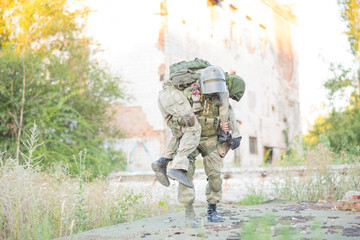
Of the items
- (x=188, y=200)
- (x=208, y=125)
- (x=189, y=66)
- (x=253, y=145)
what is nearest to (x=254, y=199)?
(x=208, y=125)

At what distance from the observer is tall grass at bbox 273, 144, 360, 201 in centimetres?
772

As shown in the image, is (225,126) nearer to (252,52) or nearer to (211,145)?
(211,145)

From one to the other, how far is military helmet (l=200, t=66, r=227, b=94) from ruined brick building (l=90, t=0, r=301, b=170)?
10.0m

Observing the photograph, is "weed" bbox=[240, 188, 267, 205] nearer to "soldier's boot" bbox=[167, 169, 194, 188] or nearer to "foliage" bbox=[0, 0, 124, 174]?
"soldier's boot" bbox=[167, 169, 194, 188]

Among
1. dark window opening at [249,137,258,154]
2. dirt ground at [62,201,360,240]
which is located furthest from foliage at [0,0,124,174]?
dark window opening at [249,137,258,154]

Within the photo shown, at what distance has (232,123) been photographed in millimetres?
5621

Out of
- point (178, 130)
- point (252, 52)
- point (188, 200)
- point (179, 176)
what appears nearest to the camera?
point (179, 176)

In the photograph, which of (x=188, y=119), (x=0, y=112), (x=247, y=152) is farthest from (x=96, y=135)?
(x=188, y=119)

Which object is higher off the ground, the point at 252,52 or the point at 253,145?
the point at 252,52

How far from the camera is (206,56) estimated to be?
18109 mm

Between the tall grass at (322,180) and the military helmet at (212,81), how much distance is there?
350 cm

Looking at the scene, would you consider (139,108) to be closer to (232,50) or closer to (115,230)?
(232,50)

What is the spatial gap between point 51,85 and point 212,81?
25.0 feet

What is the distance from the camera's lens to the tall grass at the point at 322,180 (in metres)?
7.72
